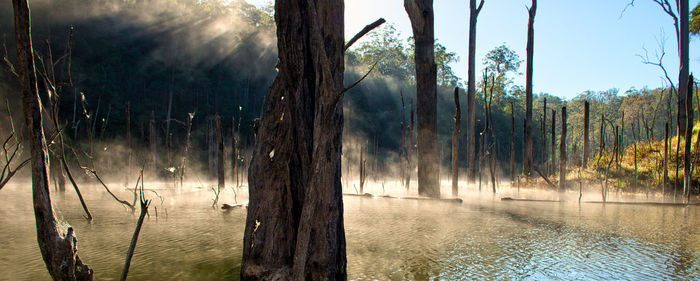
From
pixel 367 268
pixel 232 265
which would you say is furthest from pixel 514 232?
pixel 232 265

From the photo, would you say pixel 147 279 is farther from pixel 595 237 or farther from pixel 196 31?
pixel 196 31

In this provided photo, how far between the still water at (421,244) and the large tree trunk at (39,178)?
0.10 metres

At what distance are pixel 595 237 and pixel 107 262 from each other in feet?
17.3

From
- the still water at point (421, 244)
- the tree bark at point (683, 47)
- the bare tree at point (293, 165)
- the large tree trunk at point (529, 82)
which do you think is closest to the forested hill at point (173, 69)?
the large tree trunk at point (529, 82)

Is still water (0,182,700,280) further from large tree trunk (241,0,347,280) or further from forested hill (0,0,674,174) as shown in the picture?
forested hill (0,0,674,174)

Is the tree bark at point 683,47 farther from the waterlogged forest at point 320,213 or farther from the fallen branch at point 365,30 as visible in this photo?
the fallen branch at point 365,30

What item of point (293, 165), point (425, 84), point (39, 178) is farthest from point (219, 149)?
point (39, 178)

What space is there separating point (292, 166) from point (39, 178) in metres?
1.46

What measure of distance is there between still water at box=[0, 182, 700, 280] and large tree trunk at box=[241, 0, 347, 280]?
0.63m

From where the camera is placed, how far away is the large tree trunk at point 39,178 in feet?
7.37

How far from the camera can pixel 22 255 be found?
12.0 feet

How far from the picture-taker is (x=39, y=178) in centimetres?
225

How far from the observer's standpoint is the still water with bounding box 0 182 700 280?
345cm

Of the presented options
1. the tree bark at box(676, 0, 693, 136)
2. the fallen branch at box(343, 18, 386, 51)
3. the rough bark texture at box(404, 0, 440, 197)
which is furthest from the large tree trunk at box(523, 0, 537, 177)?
the fallen branch at box(343, 18, 386, 51)
